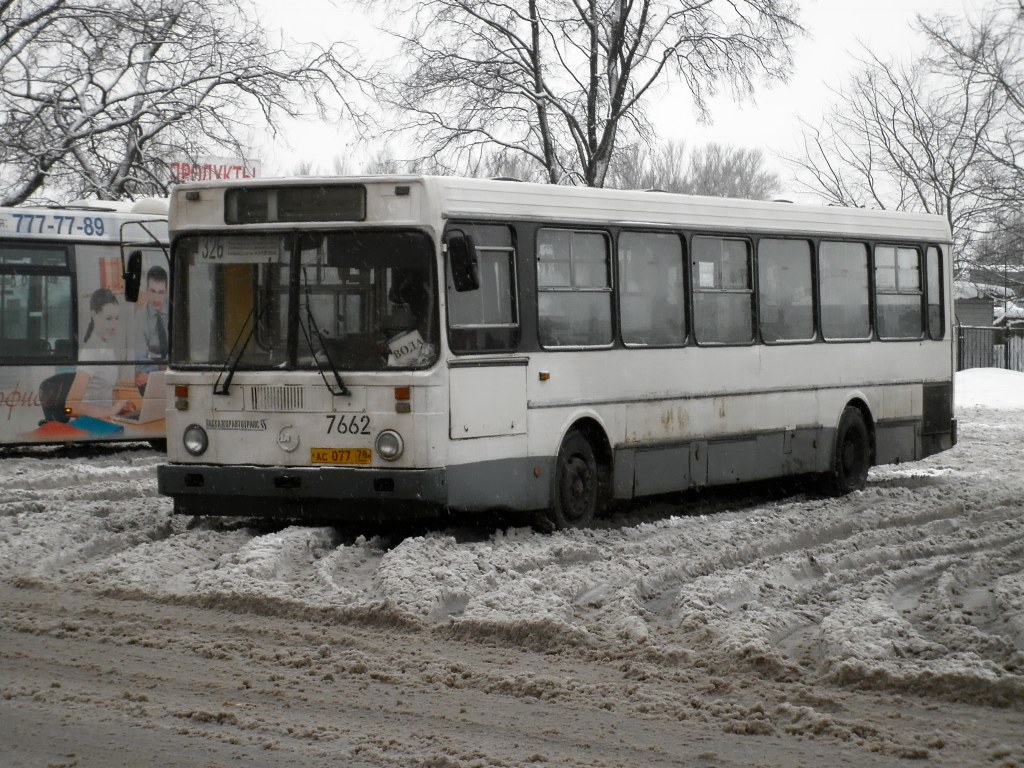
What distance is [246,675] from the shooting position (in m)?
7.61

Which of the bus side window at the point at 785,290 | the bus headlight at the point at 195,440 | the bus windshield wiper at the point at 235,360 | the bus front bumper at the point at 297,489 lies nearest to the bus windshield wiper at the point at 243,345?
the bus windshield wiper at the point at 235,360

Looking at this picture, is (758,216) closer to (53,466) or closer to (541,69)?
(53,466)

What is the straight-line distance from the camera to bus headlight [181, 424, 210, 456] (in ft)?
39.7

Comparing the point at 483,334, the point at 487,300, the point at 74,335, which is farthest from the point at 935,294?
the point at 74,335

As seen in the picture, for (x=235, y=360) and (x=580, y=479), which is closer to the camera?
(x=235, y=360)

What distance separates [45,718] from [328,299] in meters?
5.50

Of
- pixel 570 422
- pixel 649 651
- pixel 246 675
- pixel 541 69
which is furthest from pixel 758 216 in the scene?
pixel 541 69

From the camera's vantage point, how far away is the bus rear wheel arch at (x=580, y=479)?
12.9 metres

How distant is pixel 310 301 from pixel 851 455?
7.12 metres

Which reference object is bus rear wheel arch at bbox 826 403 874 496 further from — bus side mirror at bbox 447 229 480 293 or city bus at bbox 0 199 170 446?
city bus at bbox 0 199 170 446

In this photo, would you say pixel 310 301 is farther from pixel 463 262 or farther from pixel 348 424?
pixel 463 262

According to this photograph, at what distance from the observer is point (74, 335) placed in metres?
19.9

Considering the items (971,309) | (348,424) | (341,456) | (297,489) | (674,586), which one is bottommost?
(674,586)

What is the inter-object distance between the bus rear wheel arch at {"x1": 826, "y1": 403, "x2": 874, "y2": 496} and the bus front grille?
6.66 m
